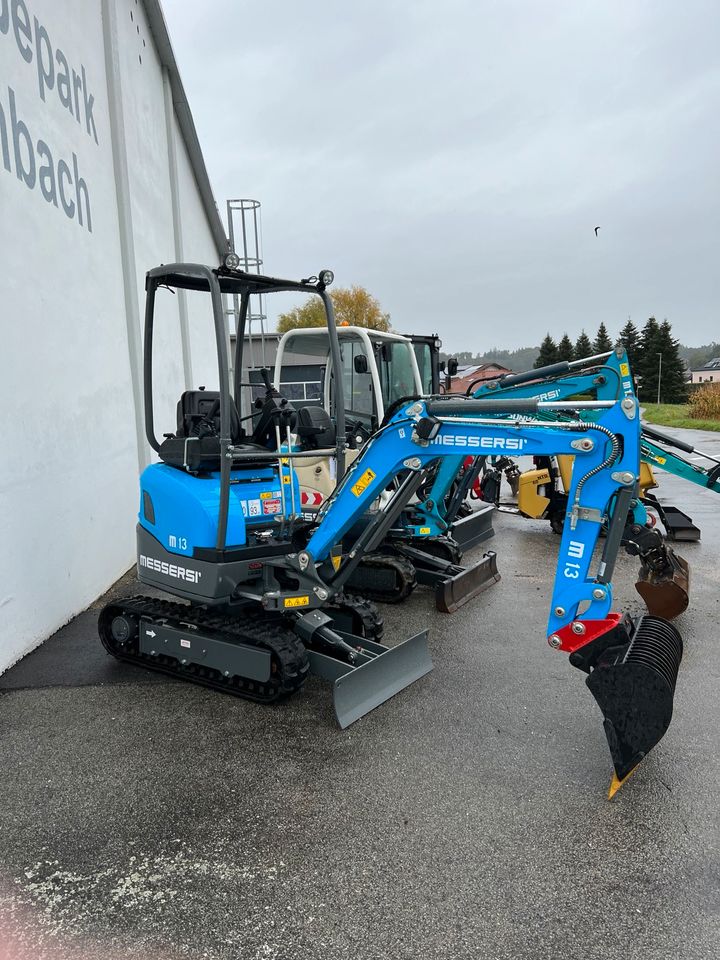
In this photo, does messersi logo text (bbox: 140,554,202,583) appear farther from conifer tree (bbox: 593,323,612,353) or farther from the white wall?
conifer tree (bbox: 593,323,612,353)

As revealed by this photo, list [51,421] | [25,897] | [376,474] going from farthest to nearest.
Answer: [51,421] → [376,474] → [25,897]

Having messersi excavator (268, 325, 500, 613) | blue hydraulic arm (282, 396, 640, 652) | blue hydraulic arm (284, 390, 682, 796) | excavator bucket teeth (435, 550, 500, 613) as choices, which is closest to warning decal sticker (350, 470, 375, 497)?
blue hydraulic arm (284, 390, 682, 796)

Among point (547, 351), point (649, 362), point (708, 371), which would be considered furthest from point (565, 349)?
→ point (708, 371)

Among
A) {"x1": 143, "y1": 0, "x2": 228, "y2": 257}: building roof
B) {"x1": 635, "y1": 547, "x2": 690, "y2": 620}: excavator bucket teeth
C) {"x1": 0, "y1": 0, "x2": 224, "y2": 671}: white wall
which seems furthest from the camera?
{"x1": 143, "y1": 0, "x2": 228, "y2": 257}: building roof

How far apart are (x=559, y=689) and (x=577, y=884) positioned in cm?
181

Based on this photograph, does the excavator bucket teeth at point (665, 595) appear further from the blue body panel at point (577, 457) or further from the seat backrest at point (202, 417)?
the seat backrest at point (202, 417)

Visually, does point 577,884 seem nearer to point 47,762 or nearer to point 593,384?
point 47,762

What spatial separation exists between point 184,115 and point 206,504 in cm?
1137

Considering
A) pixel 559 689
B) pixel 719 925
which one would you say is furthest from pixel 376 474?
pixel 719 925

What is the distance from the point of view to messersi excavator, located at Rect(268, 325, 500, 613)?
603 cm

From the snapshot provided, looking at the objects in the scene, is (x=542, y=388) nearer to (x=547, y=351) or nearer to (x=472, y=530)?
(x=472, y=530)

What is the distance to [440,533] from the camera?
708cm

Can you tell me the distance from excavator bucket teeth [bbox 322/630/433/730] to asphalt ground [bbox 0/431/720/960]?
0.10 metres

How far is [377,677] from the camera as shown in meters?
4.22
